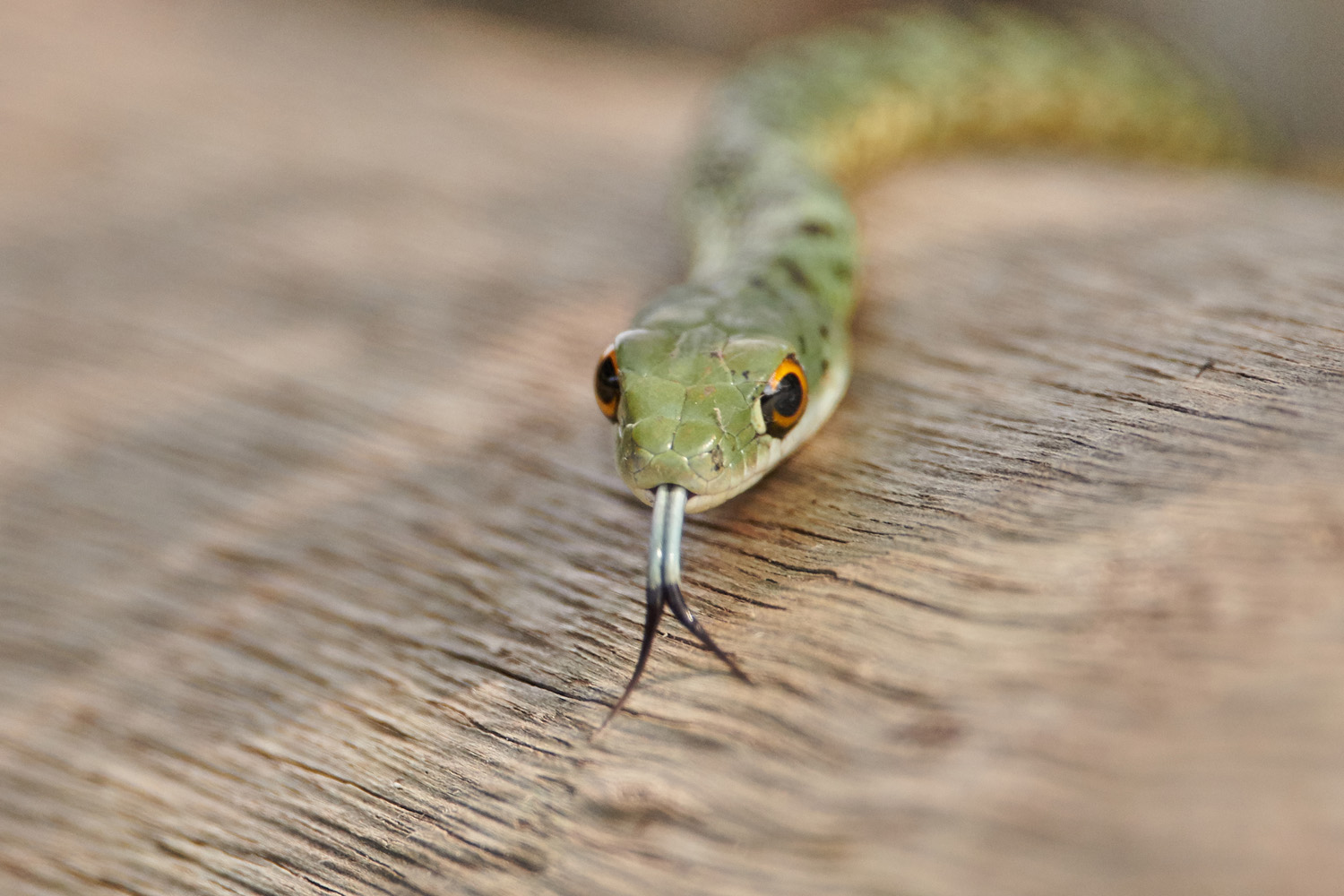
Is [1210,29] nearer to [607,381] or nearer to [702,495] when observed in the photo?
[607,381]

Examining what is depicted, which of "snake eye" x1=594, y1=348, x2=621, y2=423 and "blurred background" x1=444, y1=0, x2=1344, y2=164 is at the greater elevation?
"blurred background" x1=444, y1=0, x2=1344, y2=164

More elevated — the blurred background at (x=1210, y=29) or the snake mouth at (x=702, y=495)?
the blurred background at (x=1210, y=29)

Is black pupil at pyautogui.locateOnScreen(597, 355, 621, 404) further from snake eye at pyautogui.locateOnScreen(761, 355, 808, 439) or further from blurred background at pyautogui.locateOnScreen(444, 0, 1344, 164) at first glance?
blurred background at pyautogui.locateOnScreen(444, 0, 1344, 164)

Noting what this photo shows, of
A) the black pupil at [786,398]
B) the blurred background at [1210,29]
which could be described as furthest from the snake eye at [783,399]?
the blurred background at [1210,29]

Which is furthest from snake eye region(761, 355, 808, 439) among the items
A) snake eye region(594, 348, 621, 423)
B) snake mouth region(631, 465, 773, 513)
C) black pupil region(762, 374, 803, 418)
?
snake eye region(594, 348, 621, 423)

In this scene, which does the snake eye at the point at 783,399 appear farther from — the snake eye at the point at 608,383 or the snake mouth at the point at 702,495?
the snake eye at the point at 608,383

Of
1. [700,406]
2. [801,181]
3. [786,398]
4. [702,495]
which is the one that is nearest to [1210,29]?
[801,181]

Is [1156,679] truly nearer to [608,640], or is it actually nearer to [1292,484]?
[1292,484]

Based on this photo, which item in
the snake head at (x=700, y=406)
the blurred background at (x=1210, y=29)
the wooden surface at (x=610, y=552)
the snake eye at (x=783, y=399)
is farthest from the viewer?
the blurred background at (x=1210, y=29)

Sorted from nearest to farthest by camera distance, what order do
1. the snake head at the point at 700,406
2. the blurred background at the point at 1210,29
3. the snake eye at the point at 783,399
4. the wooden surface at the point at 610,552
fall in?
the wooden surface at the point at 610,552, the snake head at the point at 700,406, the snake eye at the point at 783,399, the blurred background at the point at 1210,29
